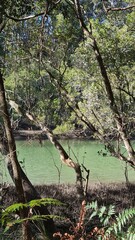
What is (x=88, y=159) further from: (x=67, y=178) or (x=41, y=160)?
(x=67, y=178)

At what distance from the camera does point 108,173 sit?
15.1 meters

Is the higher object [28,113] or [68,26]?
[68,26]

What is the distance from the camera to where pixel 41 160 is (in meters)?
18.2

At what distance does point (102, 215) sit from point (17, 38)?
5223 mm

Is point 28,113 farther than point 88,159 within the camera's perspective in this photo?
No

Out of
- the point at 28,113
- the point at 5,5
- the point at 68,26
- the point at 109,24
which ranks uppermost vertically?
the point at 109,24

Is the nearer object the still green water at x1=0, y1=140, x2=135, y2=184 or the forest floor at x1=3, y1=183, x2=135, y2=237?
the forest floor at x1=3, y1=183, x2=135, y2=237

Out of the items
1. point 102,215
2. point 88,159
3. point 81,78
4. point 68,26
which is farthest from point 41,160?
point 102,215

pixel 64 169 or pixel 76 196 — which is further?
pixel 64 169

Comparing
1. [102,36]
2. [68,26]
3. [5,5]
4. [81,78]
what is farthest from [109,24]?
[5,5]

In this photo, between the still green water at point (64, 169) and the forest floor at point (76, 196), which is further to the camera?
the still green water at point (64, 169)

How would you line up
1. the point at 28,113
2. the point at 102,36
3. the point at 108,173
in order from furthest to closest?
the point at 108,173 < the point at 102,36 < the point at 28,113

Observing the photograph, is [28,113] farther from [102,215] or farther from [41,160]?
[41,160]

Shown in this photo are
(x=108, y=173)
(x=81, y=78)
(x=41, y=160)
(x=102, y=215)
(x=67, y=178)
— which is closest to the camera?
(x=102, y=215)
